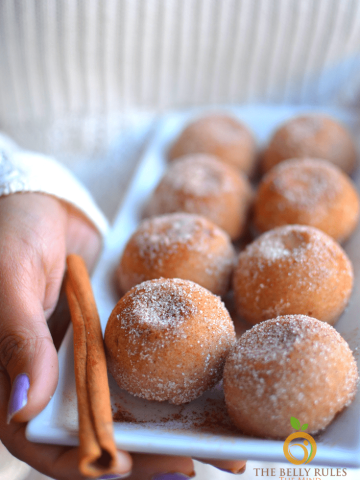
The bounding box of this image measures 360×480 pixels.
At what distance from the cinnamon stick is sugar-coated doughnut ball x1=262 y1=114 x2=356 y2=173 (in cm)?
59

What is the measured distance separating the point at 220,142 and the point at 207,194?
0.25 metres

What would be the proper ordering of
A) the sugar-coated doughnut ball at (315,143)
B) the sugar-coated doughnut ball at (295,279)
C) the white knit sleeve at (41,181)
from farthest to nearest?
1. the sugar-coated doughnut ball at (315,143)
2. the white knit sleeve at (41,181)
3. the sugar-coated doughnut ball at (295,279)

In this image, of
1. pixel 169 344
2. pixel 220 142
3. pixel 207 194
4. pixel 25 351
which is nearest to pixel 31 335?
pixel 25 351

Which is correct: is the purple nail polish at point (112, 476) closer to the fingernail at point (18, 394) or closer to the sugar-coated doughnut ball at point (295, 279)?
the fingernail at point (18, 394)

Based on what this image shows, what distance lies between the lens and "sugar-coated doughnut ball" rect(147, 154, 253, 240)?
93 centimetres

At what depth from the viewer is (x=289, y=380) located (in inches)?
20.5

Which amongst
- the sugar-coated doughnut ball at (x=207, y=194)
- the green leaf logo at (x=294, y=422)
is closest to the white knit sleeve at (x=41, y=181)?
the sugar-coated doughnut ball at (x=207, y=194)

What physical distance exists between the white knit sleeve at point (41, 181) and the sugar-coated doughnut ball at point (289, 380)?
1.63 feet

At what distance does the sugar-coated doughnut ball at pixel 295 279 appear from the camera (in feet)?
2.26

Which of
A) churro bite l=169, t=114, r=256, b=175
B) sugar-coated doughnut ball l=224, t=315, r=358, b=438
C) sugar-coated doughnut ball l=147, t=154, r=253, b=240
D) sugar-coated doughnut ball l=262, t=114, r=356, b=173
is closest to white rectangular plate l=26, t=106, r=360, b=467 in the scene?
sugar-coated doughnut ball l=224, t=315, r=358, b=438

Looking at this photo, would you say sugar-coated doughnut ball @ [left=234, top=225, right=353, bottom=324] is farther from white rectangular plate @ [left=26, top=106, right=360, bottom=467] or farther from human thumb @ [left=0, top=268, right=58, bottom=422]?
human thumb @ [left=0, top=268, right=58, bottom=422]

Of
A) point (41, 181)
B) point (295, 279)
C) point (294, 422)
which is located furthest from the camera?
point (41, 181)

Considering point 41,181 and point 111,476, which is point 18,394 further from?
point 41,181

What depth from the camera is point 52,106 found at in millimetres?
1457
